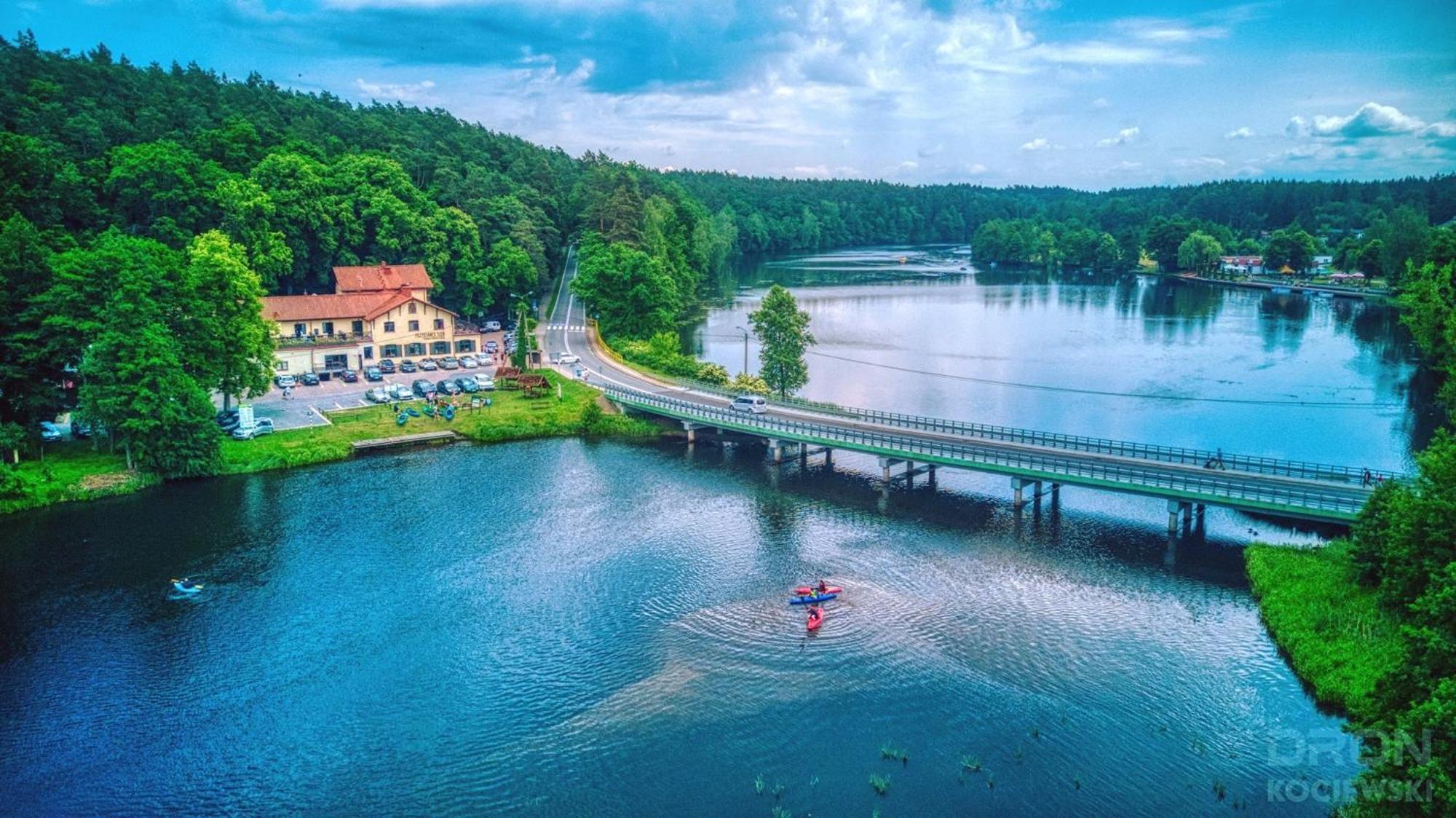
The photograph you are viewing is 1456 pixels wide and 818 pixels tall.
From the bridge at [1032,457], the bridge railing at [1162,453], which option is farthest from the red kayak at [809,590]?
the bridge railing at [1162,453]

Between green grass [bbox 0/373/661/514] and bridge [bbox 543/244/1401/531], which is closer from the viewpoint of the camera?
bridge [bbox 543/244/1401/531]

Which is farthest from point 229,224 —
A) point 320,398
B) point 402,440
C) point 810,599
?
point 810,599

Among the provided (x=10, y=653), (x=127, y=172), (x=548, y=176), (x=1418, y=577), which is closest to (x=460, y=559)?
(x=10, y=653)

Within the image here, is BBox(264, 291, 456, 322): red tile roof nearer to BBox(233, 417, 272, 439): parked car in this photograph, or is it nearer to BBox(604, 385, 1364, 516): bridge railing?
BBox(233, 417, 272, 439): parked car

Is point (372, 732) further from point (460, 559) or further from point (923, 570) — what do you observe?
point (923, 570)

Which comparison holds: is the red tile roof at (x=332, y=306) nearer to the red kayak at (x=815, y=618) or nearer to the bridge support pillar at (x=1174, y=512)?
the red kayak at (x=815, y=618)

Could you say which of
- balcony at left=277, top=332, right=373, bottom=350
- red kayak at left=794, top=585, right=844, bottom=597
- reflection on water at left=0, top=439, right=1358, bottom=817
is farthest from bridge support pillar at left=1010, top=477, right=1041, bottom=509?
balcony at left=277, top=332, right=373, bottom=350
